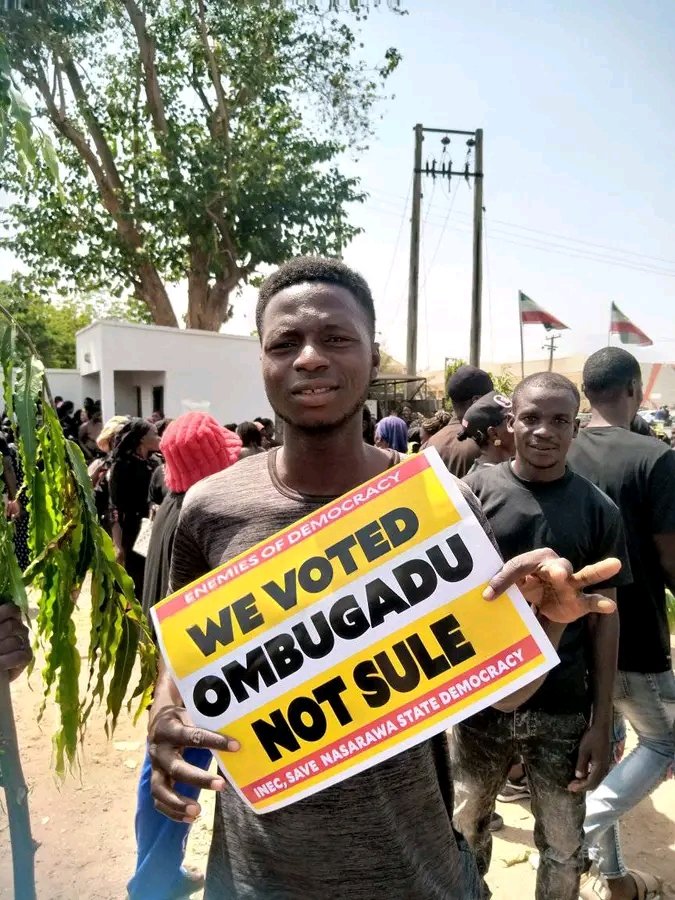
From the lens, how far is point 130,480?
180 inches

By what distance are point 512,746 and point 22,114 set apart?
2.10m

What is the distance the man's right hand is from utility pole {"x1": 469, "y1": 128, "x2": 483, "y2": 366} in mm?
16913

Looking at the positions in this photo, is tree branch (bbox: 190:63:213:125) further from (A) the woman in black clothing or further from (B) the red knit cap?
(B) the red knit cap

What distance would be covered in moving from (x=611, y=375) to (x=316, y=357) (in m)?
2.04

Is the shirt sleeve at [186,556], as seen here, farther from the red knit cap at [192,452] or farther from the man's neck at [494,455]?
the man's neck at [494,455]

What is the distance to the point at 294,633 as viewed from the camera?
1.24 m

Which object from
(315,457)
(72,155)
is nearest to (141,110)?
(72,155)

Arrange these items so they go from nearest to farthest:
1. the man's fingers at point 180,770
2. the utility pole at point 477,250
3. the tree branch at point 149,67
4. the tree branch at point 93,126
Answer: the man's fingers at point 180,770, the tree branch at point 149,67, the tree branch at point 93,126, the utility pole at point 477,250

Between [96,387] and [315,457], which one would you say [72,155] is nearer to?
[96,387]

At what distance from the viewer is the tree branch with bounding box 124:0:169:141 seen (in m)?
13.5

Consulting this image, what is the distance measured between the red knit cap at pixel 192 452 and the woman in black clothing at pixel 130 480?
1.88 meters

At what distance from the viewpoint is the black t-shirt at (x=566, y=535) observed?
2.14 m

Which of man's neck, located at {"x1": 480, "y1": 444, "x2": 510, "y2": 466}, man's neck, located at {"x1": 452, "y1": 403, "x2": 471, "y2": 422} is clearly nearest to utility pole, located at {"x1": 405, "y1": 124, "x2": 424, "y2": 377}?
man's neck, located at {"x1": 452, "y1": 403, "x2": 471, "y2": 422}

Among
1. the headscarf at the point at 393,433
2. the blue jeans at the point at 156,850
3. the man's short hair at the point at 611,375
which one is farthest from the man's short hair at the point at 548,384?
the headscarf at the point at 393,433
